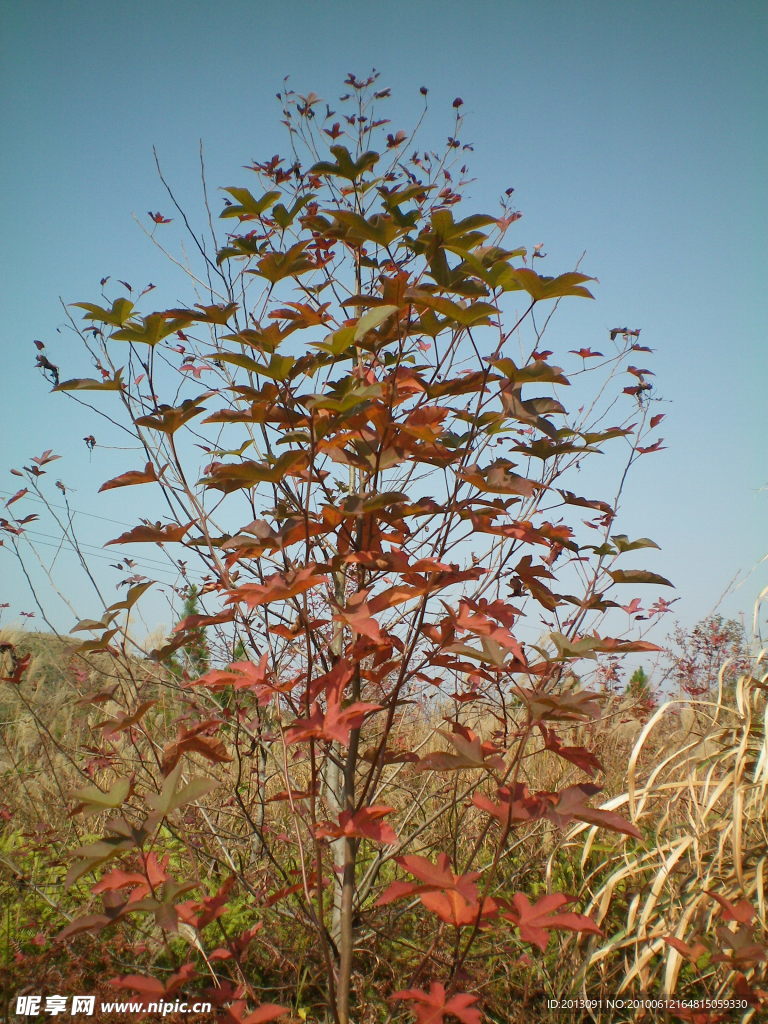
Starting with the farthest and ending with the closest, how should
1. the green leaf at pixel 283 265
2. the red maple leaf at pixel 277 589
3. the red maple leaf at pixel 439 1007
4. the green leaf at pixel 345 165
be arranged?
the green leaf at pixel 345 165, the green leaf at pixel 283 265, the red maple leaf at pixel 277 589, the red maple leaf at pixel 439 1007

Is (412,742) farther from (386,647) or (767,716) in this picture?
(386,647)

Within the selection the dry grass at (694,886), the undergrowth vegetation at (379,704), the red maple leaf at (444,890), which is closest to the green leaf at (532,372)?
the undergrowth vegetation at (379,704)

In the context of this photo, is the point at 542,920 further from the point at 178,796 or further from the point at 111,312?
the point at 111,312

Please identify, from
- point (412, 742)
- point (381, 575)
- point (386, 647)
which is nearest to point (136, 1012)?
point (386, 647)

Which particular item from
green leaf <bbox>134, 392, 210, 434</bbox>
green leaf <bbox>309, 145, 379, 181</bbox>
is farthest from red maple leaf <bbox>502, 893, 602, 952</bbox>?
green leaf <bbox>309, 145, 379, 181</bbox>

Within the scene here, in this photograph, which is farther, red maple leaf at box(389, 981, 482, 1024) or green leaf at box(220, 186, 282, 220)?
green leaf at box(220, 186, 282, 220)

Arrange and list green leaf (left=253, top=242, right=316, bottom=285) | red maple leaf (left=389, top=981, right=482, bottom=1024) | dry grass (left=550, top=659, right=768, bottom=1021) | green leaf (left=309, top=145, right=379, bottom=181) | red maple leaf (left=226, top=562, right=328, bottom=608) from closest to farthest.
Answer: red maple leaf (left=389, top=981, right=482, bottom=1024), red maple leaf (left=226, top=562, right=328, bottom=608), green leaf (left=253, top=242, right=316, bottom=285), green leaf (left=309, top=145, right=379, bottom=181), dry grass (left=550, top=659, right=768, bottom=1021)

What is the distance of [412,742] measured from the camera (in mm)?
4383

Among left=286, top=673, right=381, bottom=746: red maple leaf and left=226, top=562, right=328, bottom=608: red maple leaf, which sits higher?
left=226, top=562, right=328, bottom=608: red maple leaf

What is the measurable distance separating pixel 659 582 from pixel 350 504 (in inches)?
29.6

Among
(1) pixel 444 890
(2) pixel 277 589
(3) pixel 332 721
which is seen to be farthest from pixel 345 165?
(1) pixel 444 890

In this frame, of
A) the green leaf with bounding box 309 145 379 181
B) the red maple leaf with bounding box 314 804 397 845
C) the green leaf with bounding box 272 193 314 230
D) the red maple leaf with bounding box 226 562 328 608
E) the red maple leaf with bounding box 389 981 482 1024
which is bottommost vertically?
the red maple leaf with bounding box 389 981 482 1024

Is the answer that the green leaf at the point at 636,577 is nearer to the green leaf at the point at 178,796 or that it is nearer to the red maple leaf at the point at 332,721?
the red maple leaf at the point at 332,721

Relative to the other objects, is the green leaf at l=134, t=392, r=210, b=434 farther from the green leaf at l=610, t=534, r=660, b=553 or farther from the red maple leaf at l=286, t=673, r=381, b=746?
the green leaf at l=610, t=534, r=660, b=553
